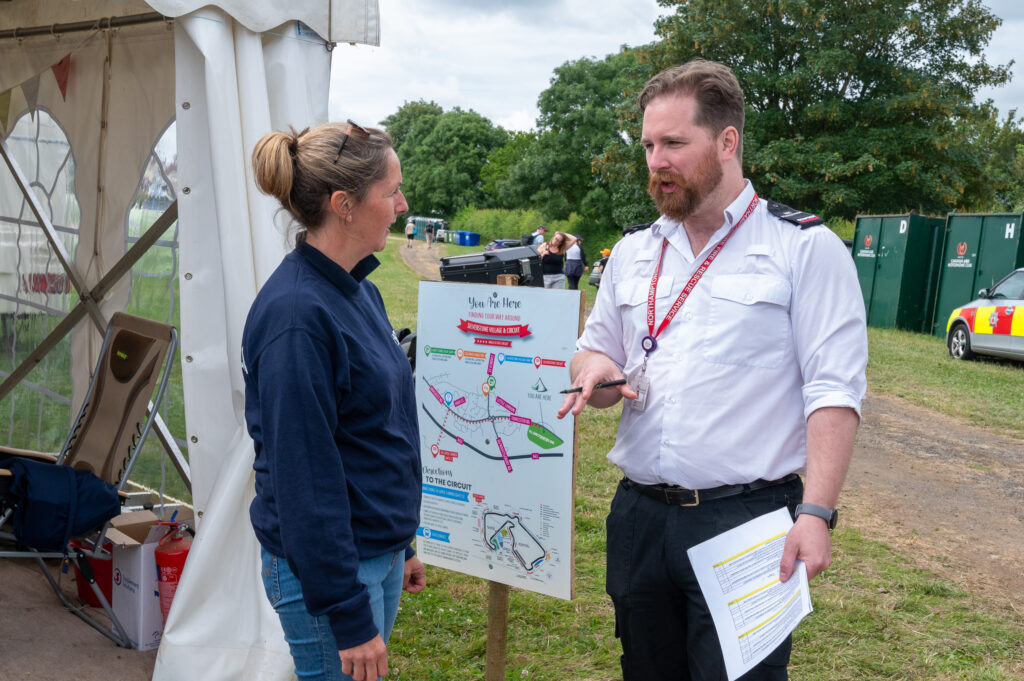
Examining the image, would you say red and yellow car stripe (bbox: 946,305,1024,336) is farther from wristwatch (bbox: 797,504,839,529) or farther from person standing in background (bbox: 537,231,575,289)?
wristwatch (bbox: 797,504,839,529)

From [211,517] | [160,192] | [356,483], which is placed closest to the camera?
[356,483]

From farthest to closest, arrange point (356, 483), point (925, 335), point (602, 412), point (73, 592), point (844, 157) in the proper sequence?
point (844, 157)
point (925, 335)
point (602, 412)
point (73, 592)
point (356, 483)

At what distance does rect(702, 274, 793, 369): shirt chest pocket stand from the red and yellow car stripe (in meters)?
11.5

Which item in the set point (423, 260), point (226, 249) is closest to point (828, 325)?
point (226, 249)

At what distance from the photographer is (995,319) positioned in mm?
12031

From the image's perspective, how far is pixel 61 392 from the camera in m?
5.36

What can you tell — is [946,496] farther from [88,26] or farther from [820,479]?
[88,26]

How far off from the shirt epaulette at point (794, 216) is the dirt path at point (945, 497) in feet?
11.3

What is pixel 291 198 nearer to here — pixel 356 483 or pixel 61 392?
pixel 356 483

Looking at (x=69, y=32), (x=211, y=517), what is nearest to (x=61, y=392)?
(x=69, y=32)

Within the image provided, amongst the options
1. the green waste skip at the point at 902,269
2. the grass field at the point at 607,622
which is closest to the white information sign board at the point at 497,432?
the grass field at the point at 607,622

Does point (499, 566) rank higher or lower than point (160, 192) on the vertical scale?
lower

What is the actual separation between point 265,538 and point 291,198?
29.1 inches

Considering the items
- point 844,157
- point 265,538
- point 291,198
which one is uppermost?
point 844,157
